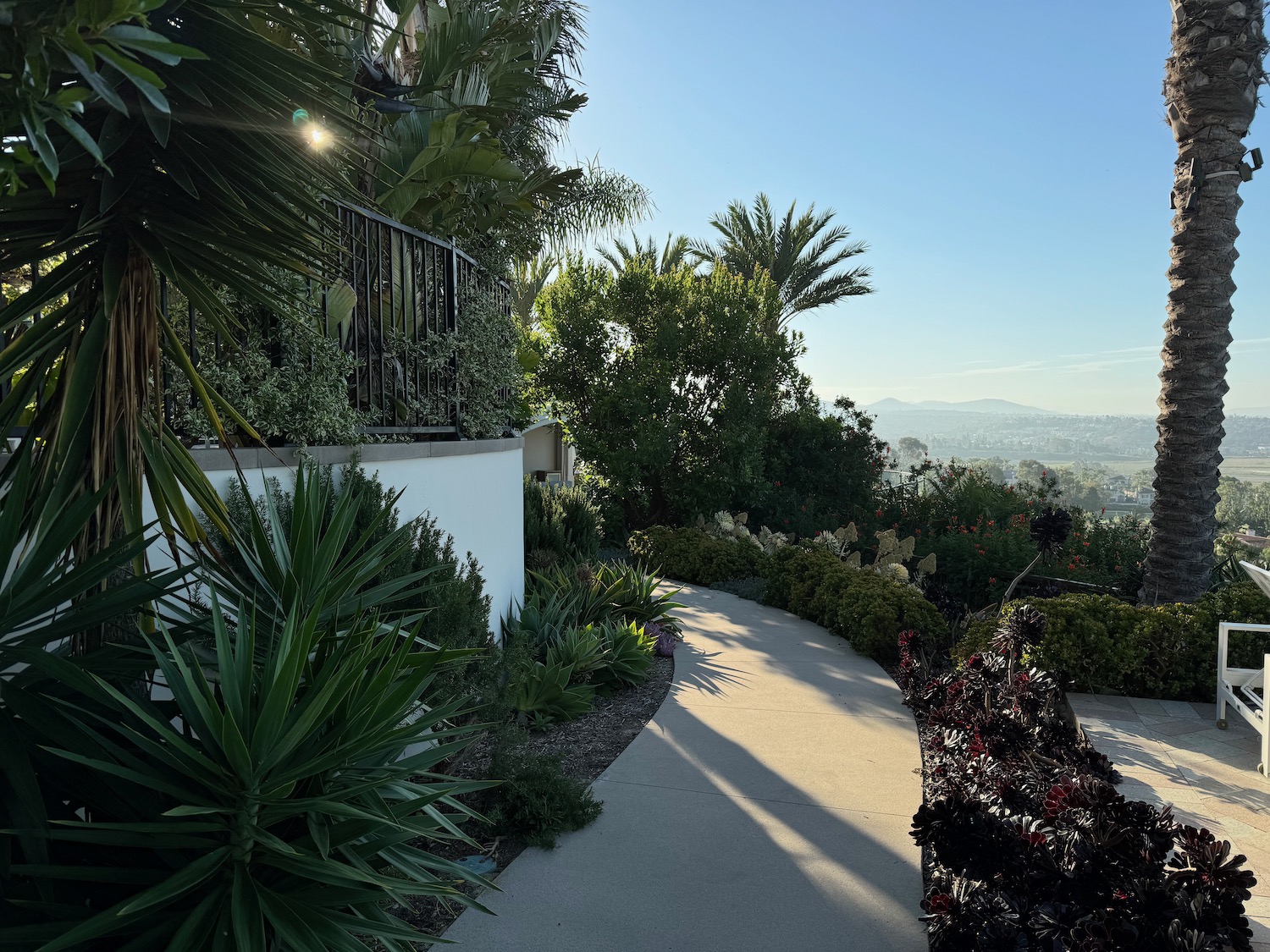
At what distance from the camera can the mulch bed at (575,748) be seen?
313cm

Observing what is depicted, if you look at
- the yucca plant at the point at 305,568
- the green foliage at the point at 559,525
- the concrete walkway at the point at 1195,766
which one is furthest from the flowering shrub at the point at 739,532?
the yucca plant at the point at 305,568

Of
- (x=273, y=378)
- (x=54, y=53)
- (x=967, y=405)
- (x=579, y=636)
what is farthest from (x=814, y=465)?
(x=967, y=405)

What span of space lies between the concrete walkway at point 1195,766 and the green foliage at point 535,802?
2.73 metres

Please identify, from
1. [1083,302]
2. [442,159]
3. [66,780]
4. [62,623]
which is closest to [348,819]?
[66,780]

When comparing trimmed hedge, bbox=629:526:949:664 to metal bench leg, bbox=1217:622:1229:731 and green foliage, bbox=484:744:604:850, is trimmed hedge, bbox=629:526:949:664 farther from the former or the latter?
green foliage, bbox=484:744:604:850

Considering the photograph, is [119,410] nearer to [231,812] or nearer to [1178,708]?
[231,812]

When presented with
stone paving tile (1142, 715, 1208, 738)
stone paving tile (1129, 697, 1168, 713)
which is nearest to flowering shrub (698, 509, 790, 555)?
stone paving tile (1129, 697, 1168, 713)

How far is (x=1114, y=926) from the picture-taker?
221 centimetres

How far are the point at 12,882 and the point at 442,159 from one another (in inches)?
184

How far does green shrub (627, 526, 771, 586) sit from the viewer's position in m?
10.7

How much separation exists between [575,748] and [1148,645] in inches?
168

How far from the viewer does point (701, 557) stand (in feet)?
35.4

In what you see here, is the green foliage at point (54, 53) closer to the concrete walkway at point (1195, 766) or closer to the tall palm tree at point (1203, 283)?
the concrete walkway at point (1195, 766)

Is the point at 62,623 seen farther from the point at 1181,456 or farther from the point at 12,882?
the point at 1181,456
